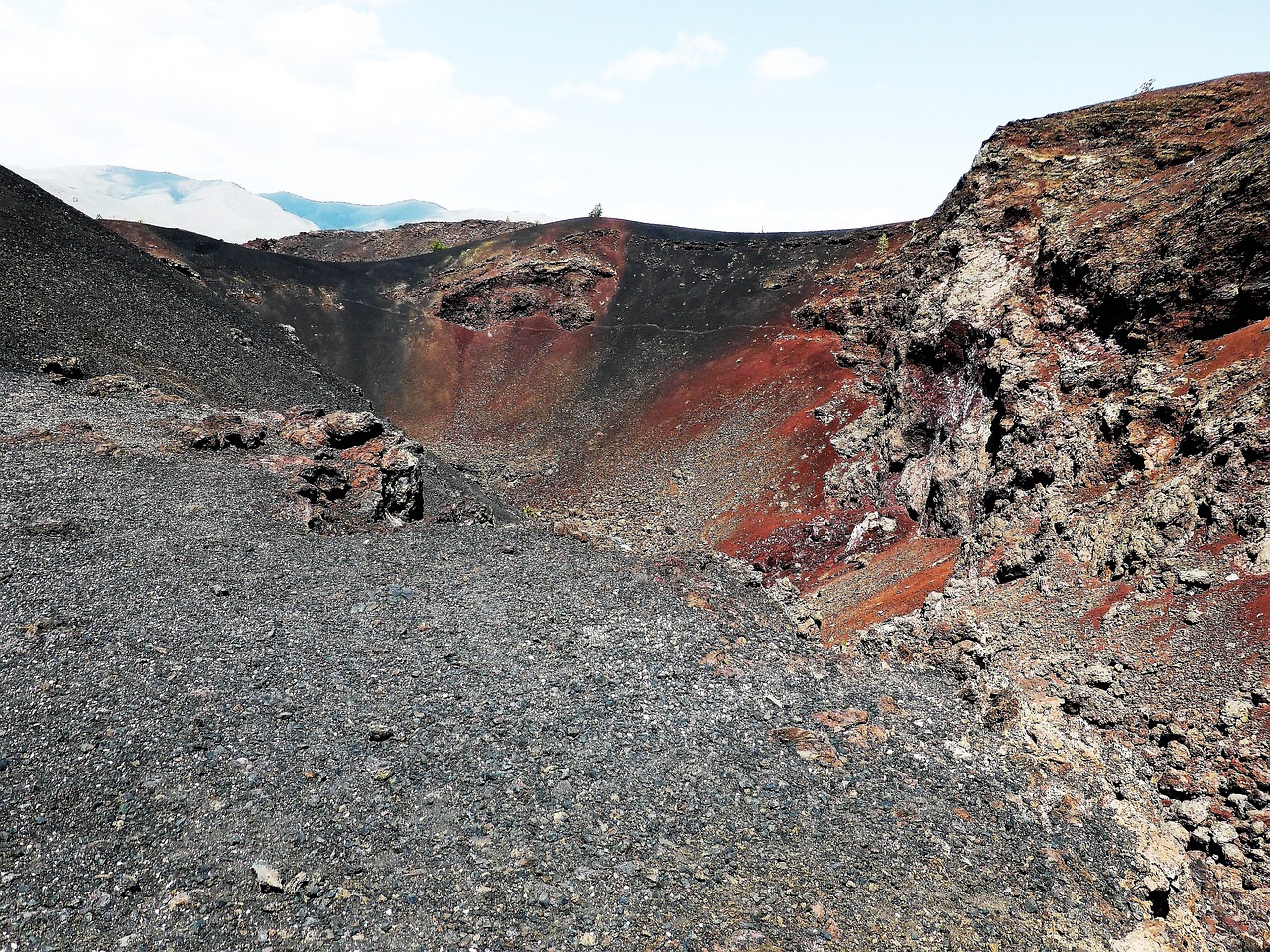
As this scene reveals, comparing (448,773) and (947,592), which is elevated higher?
(947,592)

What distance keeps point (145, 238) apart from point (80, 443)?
3068 cm

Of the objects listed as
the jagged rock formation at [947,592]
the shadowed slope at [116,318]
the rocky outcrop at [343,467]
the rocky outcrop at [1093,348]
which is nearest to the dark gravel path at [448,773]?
the jagged rock formation at [947,592]

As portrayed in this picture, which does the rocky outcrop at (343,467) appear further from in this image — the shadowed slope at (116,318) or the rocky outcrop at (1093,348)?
the rocky outcrop at (1093,348)

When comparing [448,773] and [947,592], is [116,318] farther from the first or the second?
[947,592]

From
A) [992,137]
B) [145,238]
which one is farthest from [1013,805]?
[145,238]

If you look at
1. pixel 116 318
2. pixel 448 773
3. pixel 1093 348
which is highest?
pixel 116 318

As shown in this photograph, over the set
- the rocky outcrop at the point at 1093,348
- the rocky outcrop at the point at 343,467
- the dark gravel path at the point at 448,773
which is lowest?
the dark gravel path at the point at 448,773

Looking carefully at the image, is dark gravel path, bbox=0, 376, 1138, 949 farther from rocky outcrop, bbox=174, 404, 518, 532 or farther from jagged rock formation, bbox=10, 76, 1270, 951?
rocky outcrop, bbox=174, 404, 518, 532

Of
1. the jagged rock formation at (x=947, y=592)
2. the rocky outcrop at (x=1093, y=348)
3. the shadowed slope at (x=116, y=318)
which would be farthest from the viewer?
the shadowed slope at (x=116, y=318)

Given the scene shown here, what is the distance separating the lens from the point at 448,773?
28.5 ft

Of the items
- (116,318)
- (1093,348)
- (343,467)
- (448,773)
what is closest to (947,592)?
(1093,348)

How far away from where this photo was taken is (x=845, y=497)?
23.0 m

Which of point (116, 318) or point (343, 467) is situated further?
point (116, 318)

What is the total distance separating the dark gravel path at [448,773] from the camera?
22.2 feet
